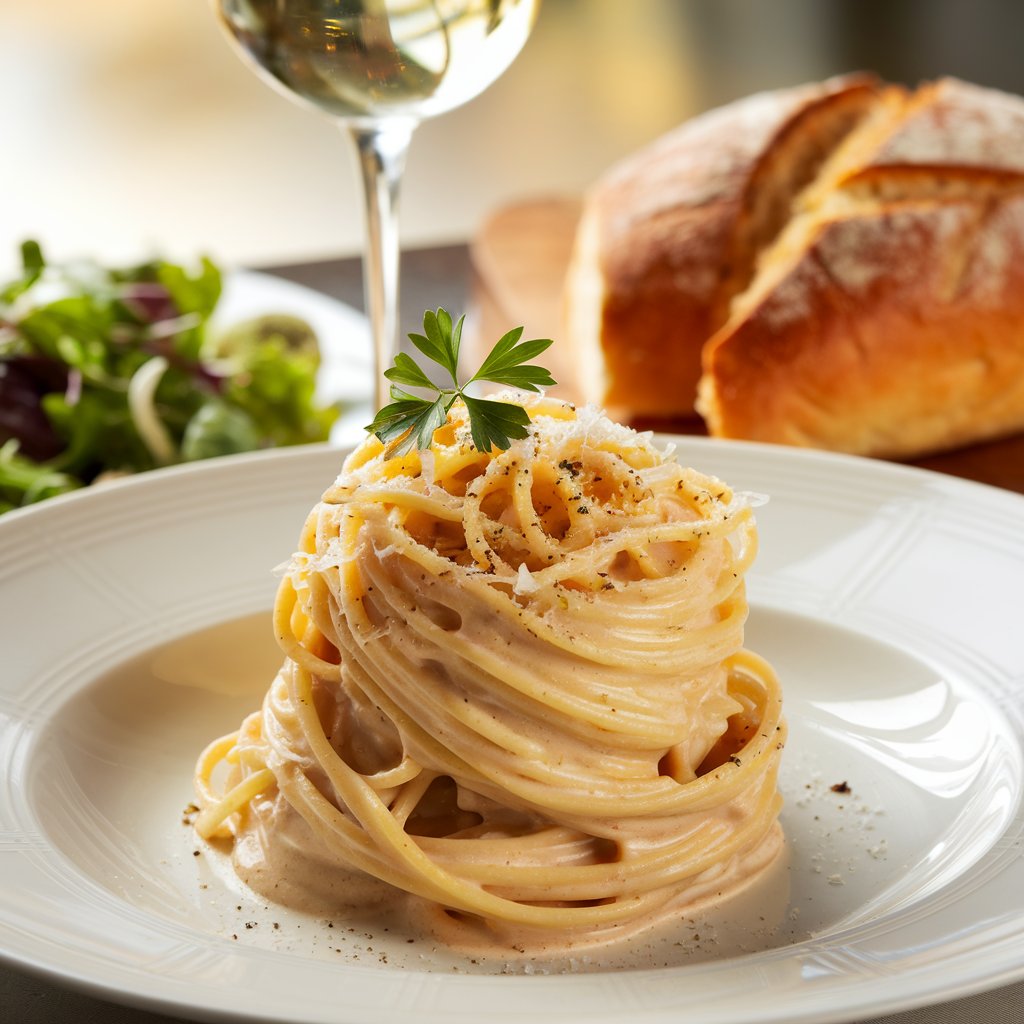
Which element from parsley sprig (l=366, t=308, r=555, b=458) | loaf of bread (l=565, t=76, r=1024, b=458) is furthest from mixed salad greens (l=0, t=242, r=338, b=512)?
parsley sprig (l=366, t=308, r=555, b=458)

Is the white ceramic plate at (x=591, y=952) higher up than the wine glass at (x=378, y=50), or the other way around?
the wine glass at (x=378, y=50)

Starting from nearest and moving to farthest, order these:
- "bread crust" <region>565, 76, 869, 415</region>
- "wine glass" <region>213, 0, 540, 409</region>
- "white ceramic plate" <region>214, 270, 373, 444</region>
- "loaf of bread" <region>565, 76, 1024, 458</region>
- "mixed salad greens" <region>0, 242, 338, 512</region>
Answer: "wine glass" <region>213, 0, 540, 409</region>, "loaf of bread" <region>565, 76, 1024, 458</region>, "bread crust" <region>565, 76, 869, 415</region>, "mixed salad greens" <region>0, 242, 338, 512</region>, "white ceramic plate" <region>214, 270, 373, 444</region>

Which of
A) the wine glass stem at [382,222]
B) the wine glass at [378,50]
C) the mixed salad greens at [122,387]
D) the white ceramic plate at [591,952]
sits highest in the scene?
the wine glass at [378,50]

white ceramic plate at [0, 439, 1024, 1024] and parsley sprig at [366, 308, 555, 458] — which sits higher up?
parsley sprig at [366, 308, 555, 458]

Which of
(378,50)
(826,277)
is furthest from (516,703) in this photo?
(826,277)

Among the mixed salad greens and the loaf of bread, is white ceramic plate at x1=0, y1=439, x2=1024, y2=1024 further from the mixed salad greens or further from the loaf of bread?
the mixed salad greens

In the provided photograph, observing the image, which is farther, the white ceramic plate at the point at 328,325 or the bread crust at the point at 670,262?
the white ceramic plate at the point at 328,325

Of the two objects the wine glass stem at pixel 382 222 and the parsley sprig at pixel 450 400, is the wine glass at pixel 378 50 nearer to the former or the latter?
the wine glass stem at pixel 382 222

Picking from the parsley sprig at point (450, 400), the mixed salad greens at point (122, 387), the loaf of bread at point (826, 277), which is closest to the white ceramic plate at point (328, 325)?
the mixed salad greens at point (122, 387)
